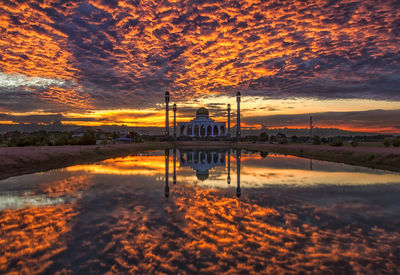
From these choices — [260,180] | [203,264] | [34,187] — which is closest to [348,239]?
[203,264]

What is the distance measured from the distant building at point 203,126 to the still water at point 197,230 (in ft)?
336

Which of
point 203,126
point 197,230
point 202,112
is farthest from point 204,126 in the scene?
point 197,230

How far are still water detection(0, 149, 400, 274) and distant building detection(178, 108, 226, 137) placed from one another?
10228cm

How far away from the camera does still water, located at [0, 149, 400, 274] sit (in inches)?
224

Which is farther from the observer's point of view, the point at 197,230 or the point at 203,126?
the point at 203,126

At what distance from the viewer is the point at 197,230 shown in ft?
25.2

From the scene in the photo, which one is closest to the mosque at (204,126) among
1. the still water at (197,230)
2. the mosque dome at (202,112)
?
the mosque dome at (202,112)

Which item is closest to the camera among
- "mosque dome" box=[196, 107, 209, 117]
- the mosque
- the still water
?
the still water

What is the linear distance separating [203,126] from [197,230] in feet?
367

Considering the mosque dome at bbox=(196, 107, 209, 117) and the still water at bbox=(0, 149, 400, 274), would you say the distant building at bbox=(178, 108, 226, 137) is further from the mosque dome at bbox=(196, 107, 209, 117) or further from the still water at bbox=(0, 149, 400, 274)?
the still water at bbox=(0, 149, 400, 274)

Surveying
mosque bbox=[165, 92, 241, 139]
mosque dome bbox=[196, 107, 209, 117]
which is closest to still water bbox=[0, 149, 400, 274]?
mosque bbox=[165, 92, 241, 139]

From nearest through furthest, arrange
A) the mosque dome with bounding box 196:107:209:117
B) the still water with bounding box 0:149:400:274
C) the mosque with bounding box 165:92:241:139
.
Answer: the still water with bounding box 0:149:400:274, the mosque with bounding box 165:92:241:139, the mosque dome with bounding box 196:107:209:117

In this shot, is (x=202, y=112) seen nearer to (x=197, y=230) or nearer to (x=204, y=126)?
(x=204, y=126)

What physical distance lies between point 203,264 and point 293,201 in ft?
22.5
